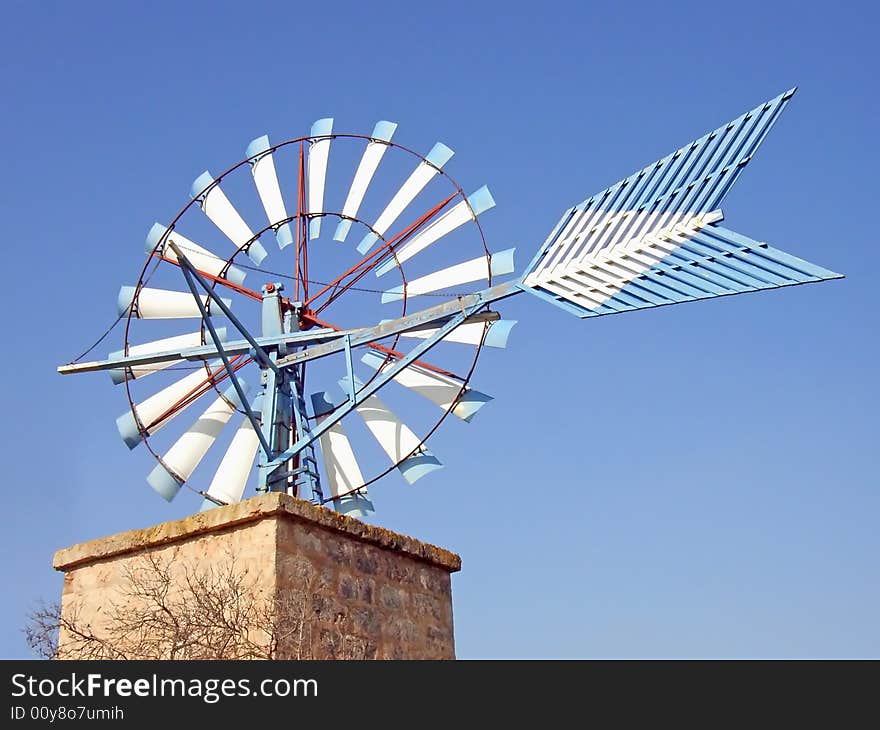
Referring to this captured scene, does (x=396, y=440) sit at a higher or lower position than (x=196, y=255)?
lower

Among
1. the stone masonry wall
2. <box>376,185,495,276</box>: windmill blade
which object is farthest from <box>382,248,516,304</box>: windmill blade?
the stone masonry wall

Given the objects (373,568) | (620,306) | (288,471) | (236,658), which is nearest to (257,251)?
(288,471)

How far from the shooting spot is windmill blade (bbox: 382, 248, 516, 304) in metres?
9.12

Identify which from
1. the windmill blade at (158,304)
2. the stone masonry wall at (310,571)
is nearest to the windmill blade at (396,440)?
the windmill blade at (158,304)

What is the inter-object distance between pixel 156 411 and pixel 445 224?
3.03m

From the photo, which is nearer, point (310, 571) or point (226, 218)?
point (310, 571)

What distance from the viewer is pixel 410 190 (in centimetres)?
979

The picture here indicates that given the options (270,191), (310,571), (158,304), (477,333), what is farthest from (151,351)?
(310,571)

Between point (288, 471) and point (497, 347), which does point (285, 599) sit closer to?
point (288, 471)

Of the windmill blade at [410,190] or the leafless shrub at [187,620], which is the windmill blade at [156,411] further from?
the leafless shrub at [187,620]

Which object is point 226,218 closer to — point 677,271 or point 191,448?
point 191,448

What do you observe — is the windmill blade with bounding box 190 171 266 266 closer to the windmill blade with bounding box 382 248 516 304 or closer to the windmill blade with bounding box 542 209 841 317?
the windmill blade with bounding box 382 248 516 304

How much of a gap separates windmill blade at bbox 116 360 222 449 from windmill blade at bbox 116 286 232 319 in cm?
57

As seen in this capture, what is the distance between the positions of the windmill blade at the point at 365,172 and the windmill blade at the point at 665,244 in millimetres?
2322
